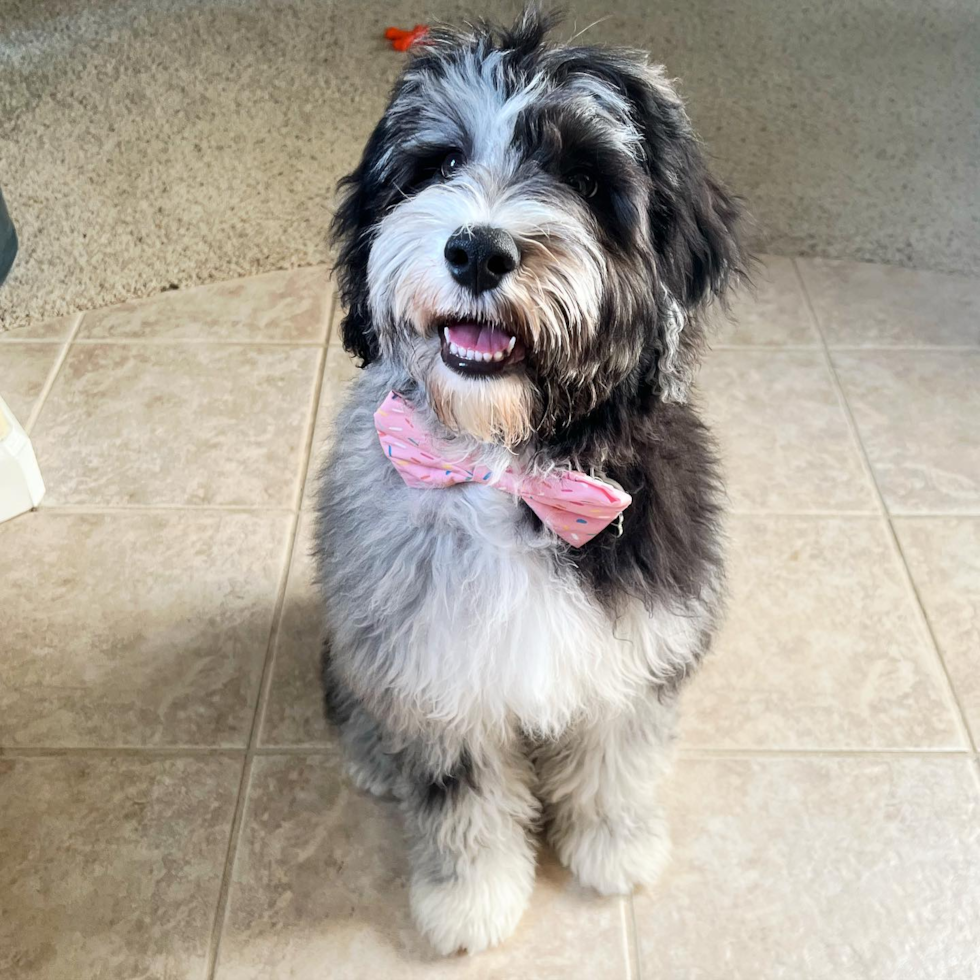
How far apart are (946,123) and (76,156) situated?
2.32 metres

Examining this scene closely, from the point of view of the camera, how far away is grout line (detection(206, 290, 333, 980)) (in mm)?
1398

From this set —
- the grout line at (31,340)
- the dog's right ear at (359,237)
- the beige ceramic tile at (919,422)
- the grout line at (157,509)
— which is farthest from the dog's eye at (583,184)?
the grout line at (31,340)

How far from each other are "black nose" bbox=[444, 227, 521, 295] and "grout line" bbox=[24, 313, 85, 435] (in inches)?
59.4

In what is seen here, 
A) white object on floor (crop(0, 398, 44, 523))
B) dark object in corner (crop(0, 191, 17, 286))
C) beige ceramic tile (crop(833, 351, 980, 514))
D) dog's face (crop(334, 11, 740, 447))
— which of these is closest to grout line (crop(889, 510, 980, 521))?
beige ceramic tile (crop(833, 351, 980, 514))

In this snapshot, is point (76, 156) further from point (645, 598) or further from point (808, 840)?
point (808, 840)

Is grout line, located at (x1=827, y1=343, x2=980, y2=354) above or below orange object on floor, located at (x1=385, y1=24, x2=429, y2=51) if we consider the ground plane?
below

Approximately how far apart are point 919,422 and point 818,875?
1.05 m

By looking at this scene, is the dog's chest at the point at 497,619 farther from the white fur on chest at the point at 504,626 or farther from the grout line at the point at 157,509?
the grout line at the point at 157,509

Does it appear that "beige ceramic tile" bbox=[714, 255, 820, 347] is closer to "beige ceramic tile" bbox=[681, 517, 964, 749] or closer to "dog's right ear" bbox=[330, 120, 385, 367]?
"beige ceramic tile" bbox=[681, 517, 964, 749]

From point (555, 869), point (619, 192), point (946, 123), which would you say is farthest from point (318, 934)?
point (946, 123)

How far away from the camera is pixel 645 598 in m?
1.17

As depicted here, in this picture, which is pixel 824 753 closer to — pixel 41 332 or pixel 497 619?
pixel 497 619

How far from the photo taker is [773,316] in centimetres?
238

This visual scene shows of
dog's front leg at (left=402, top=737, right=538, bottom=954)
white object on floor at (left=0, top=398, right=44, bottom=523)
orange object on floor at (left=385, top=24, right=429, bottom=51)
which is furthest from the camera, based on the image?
orange object on floor at (left=385, top=24, right=429, bottom=51)
